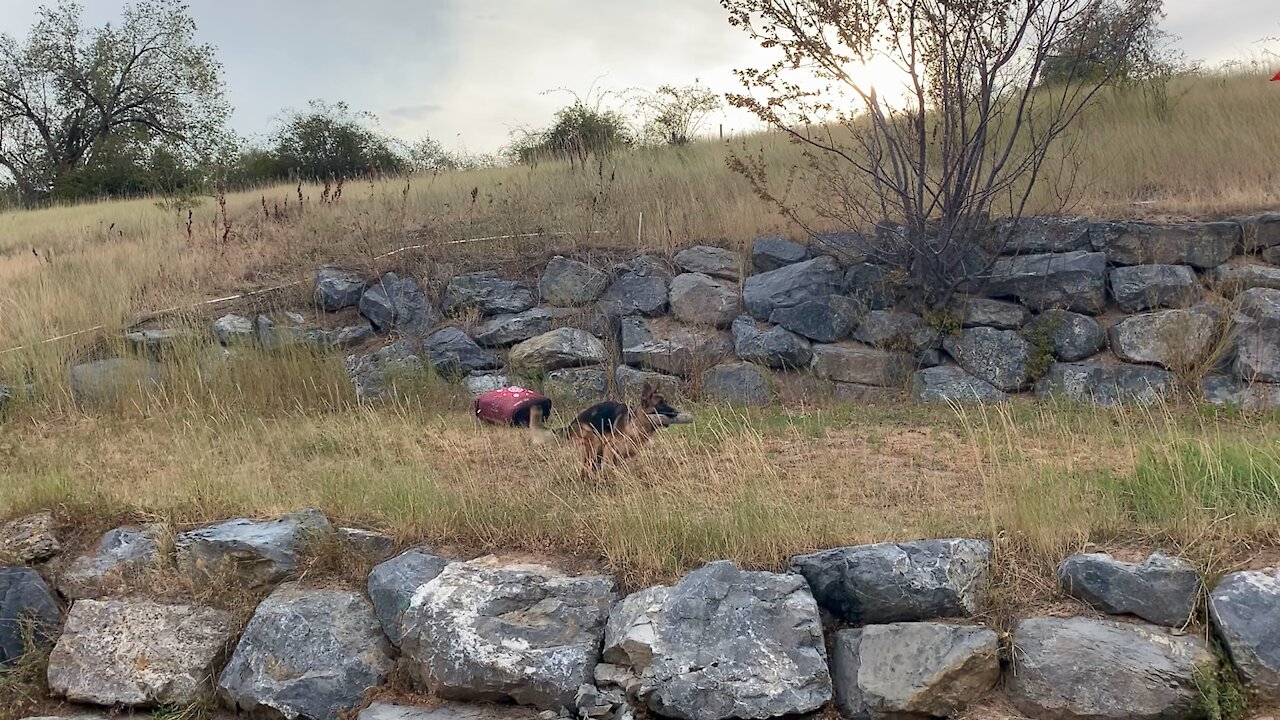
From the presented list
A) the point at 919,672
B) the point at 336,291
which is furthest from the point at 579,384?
the point at 919,672

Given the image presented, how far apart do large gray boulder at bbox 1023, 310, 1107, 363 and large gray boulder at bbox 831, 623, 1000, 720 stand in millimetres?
4447

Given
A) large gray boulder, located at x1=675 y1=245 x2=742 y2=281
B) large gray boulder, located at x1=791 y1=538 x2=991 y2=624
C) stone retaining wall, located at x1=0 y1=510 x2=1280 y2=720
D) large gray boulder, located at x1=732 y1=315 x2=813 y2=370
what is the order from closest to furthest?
stone retaining wall, located at x1=0 y1=510 x2=1280 y2=720
large gray boulder, located at x1=791 y1=538 x2=991 y2=624
large gray boulder, located at x1=732 y1=315 x2=813 y2=370
large gray boulder, located at x1=675 y1=245 x2=742 y2=281

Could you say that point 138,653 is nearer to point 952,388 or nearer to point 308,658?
point 308,658

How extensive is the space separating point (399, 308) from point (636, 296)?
2.31m

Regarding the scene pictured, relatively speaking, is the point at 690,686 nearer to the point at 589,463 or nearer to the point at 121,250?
the point at 589,463

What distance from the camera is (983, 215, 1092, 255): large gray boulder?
320 inches

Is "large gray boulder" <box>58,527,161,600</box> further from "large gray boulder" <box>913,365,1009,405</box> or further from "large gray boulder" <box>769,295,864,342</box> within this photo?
"large gray boulder" <box>913,365,1009,405</box>

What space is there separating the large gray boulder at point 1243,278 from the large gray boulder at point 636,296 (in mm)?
4673

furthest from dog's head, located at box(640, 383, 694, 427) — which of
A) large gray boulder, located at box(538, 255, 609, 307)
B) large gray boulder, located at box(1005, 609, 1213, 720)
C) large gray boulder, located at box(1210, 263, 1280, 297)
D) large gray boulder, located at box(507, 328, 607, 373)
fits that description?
large gray boulder, located at box(1210, 263, 1280, 297)

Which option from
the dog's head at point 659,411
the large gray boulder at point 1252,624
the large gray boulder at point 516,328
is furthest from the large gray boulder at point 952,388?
the large gray boulder at point 1252,624

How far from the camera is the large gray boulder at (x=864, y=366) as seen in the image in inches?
307

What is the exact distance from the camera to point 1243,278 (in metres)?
7.60

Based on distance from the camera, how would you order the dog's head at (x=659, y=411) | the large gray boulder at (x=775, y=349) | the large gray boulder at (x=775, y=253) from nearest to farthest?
the dog's head at (x=659, y=411) < the large gray boulder at (x=775, y=349) < the large gray boulder at (x=775, y=253)

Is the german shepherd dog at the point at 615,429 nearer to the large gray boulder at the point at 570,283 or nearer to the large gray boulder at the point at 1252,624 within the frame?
the large gray boulder at the point at 1252,624
